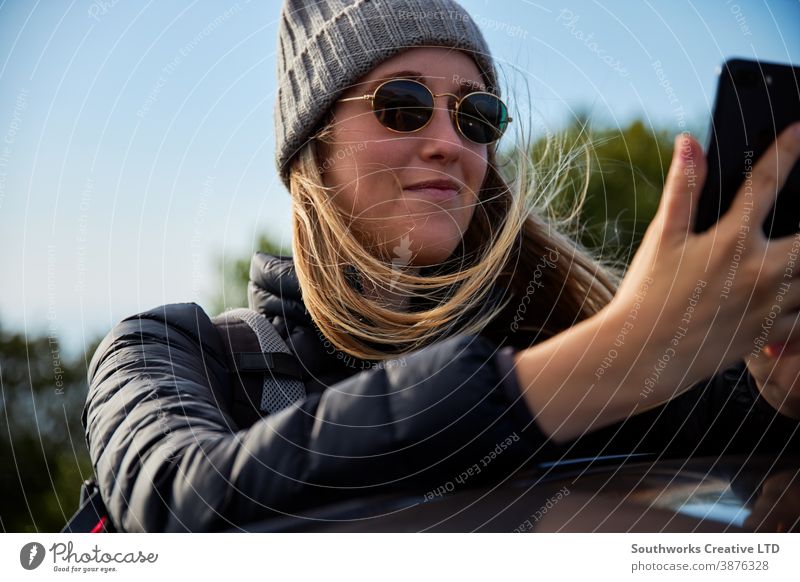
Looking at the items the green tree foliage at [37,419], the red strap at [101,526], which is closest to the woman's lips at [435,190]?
the red strap at [101,526]

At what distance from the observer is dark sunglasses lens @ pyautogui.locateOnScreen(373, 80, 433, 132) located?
0.90 meters

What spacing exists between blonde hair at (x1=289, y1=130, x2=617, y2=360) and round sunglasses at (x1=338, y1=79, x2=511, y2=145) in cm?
11

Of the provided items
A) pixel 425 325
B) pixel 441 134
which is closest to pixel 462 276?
pixel 425 325

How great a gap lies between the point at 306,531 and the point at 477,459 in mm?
170

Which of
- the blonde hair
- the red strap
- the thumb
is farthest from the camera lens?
the blonde hair

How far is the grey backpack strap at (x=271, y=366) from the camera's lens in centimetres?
86

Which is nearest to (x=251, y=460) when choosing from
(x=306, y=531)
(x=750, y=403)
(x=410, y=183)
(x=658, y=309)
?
(x=306, y=531)

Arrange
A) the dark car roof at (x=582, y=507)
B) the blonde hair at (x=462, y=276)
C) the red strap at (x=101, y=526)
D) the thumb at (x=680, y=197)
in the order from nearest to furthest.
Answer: the thumb at (x=680, y=197), the dark car roof at (x=582, y=507), the red strap at (x=101, y=526), the blonde hair at (x=462, y=276)

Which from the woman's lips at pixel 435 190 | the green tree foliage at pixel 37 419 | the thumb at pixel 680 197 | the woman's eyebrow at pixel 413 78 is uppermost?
the woman's eyebrow at pixel 413 78

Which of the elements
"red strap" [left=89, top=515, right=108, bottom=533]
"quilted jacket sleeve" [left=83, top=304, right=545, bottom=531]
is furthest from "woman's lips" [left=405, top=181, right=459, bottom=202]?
"red strap" [left=89, top=515, right=108, bottom=533]

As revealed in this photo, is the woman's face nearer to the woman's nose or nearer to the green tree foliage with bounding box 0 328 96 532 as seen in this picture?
the woman's nose

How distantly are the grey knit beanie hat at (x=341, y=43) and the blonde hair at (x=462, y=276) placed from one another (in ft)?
0.15

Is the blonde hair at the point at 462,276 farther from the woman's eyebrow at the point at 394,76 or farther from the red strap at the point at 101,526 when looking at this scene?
the red strap at the point at 101,526

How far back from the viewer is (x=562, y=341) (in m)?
0.52
